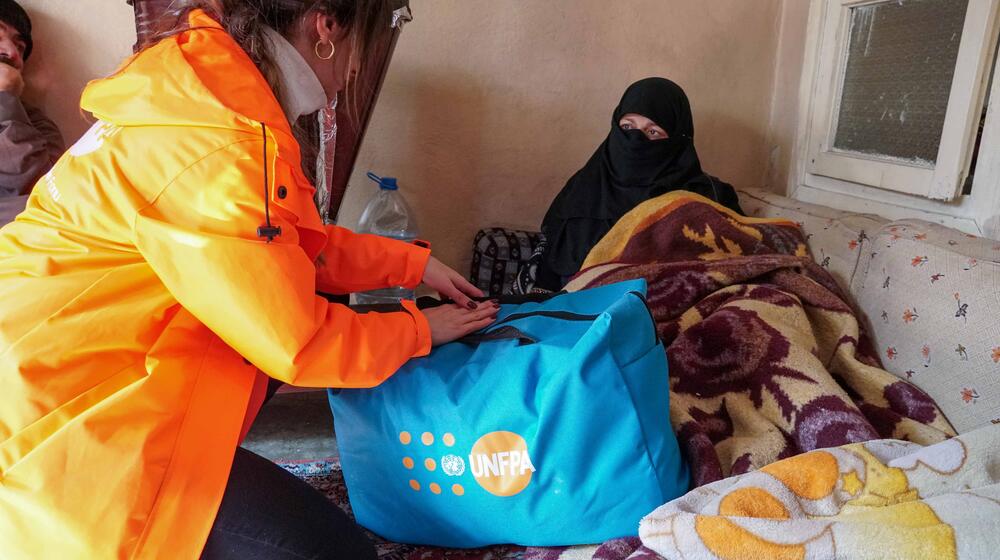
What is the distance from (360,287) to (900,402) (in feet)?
3.26

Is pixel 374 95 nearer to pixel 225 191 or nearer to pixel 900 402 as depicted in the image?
pixel 225 191

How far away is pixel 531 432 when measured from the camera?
93 cm

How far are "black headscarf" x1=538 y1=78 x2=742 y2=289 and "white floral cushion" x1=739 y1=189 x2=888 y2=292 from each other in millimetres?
191

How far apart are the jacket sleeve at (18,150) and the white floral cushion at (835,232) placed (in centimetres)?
186

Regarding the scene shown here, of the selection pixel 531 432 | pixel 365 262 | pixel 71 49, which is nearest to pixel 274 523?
pixel 531 432

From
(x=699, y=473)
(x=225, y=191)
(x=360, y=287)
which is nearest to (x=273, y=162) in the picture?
(x=225, y=191)

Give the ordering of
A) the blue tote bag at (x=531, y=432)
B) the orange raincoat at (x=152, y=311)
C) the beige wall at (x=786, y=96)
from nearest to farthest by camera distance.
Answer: the orange raincoat at (x=152, y=311) < the blue tote bag at (x=531, y=432) < the beige wall at (x=786, y=96)

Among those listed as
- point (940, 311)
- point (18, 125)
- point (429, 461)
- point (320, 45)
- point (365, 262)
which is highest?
point (320, 45)

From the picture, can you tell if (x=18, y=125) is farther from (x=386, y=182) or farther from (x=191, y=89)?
(x=191, y=89)

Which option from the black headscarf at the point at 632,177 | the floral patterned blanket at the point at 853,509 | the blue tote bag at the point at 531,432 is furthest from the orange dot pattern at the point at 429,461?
the black headscarf at the point at 632,177

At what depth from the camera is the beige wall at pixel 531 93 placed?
2043mm

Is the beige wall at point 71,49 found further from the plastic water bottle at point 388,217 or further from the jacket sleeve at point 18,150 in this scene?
the plastic water bottle at point 388,217

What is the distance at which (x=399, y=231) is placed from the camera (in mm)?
2104

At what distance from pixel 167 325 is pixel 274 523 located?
0.91 feet
